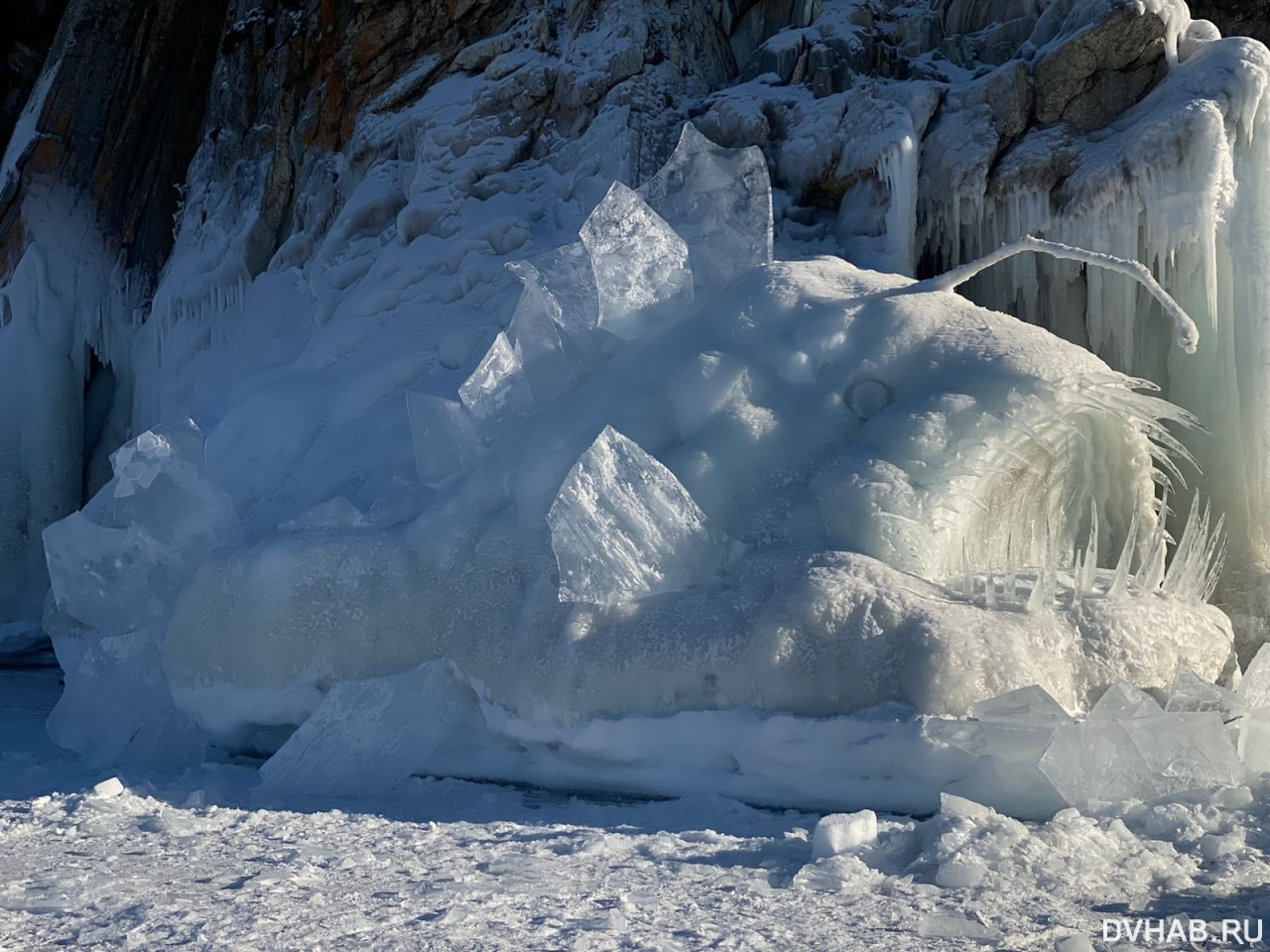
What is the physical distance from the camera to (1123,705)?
272 centimetres

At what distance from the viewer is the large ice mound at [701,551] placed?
3.01 m

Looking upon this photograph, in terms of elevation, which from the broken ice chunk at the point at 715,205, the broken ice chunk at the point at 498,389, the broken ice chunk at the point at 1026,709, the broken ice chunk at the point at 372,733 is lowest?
the broken ice chunk at the point at 372,733

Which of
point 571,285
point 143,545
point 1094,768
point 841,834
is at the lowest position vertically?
point 841,834

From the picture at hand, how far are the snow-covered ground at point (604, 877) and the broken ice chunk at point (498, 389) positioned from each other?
1450mm

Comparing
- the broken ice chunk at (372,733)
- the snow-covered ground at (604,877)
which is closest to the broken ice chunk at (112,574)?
the broken ice chunk at (372,733)

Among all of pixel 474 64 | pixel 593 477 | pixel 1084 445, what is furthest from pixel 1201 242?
pixel 474 64

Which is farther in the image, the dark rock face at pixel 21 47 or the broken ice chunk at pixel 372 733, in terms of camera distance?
the dark rock face at pixel 21 47

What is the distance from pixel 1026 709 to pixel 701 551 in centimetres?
98

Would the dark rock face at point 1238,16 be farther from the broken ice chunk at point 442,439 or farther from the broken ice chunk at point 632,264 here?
the broken ice chunk at point 442,439

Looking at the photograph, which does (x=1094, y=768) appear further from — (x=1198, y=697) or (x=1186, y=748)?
(x=1198, y=697)

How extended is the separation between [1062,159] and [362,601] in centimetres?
334

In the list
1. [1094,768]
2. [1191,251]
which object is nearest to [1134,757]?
[1094,768]

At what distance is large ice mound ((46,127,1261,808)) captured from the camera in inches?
118

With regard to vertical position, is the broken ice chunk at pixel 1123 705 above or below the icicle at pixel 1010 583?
below
